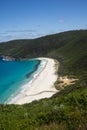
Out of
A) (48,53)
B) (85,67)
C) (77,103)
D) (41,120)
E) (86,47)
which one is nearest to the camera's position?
(41,120)

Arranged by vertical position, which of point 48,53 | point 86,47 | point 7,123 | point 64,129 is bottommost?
point 48,53

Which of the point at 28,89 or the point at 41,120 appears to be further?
the point at 28,89

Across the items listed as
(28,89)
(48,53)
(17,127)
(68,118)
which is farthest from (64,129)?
(48,53)

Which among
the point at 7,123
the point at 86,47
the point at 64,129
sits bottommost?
the point at 86,47

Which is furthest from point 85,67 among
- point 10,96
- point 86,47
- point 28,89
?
point 86,47

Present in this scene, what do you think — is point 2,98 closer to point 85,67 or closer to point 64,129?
point 85,67

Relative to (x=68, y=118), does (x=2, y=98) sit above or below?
below

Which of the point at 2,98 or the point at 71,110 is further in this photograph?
the point at 2,98

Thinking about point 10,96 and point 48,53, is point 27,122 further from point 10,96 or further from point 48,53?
point 48,53

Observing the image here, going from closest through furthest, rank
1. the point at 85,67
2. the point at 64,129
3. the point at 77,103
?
the point at 64,129 < the point at 77,103 < the point at 85,67
